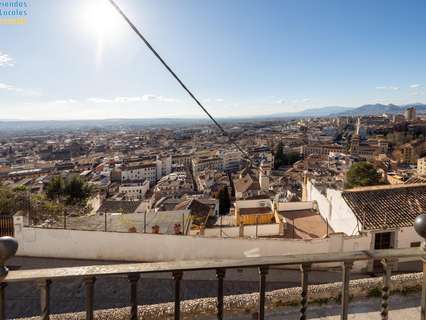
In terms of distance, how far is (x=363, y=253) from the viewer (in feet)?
5.75

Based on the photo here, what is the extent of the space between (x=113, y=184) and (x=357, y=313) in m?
51.7

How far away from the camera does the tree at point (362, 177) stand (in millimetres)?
20219

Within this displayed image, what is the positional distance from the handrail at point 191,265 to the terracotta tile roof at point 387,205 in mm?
7636

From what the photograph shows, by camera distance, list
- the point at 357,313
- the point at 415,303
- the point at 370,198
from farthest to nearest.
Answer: the point at 370,198
the point at 415,303
the point at 357,313

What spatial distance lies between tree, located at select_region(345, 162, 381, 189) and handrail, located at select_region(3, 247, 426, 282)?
2034cm

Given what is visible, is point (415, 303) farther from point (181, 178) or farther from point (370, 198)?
point (181, 178)

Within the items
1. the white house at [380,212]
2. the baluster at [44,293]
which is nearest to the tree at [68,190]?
the white house at [380,212]

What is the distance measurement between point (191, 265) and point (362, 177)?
21.7m

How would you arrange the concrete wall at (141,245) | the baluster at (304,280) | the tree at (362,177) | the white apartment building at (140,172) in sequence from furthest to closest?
1. the white apartment building at (140,172)
2. the tree at (362,177)
3. the concrete wall at (141,245)
4. the baluster at (304,280)

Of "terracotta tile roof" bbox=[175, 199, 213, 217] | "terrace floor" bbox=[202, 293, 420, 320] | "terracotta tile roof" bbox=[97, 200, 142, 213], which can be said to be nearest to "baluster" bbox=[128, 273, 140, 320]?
"terrace floor" bbox=[202, 293, 420, 320]

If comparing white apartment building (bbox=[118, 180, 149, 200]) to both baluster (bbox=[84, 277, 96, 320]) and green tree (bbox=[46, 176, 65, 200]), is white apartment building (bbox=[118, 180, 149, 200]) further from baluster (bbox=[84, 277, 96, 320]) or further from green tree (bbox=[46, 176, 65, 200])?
baluster (bbox=[84, 277, 96, 320])

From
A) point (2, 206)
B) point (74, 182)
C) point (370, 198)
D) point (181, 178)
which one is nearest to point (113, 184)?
point (181, 178)

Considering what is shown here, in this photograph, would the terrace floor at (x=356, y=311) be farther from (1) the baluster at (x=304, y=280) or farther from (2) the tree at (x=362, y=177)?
(2) the tree at (x=362, y=177)

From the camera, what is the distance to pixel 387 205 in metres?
9.51
